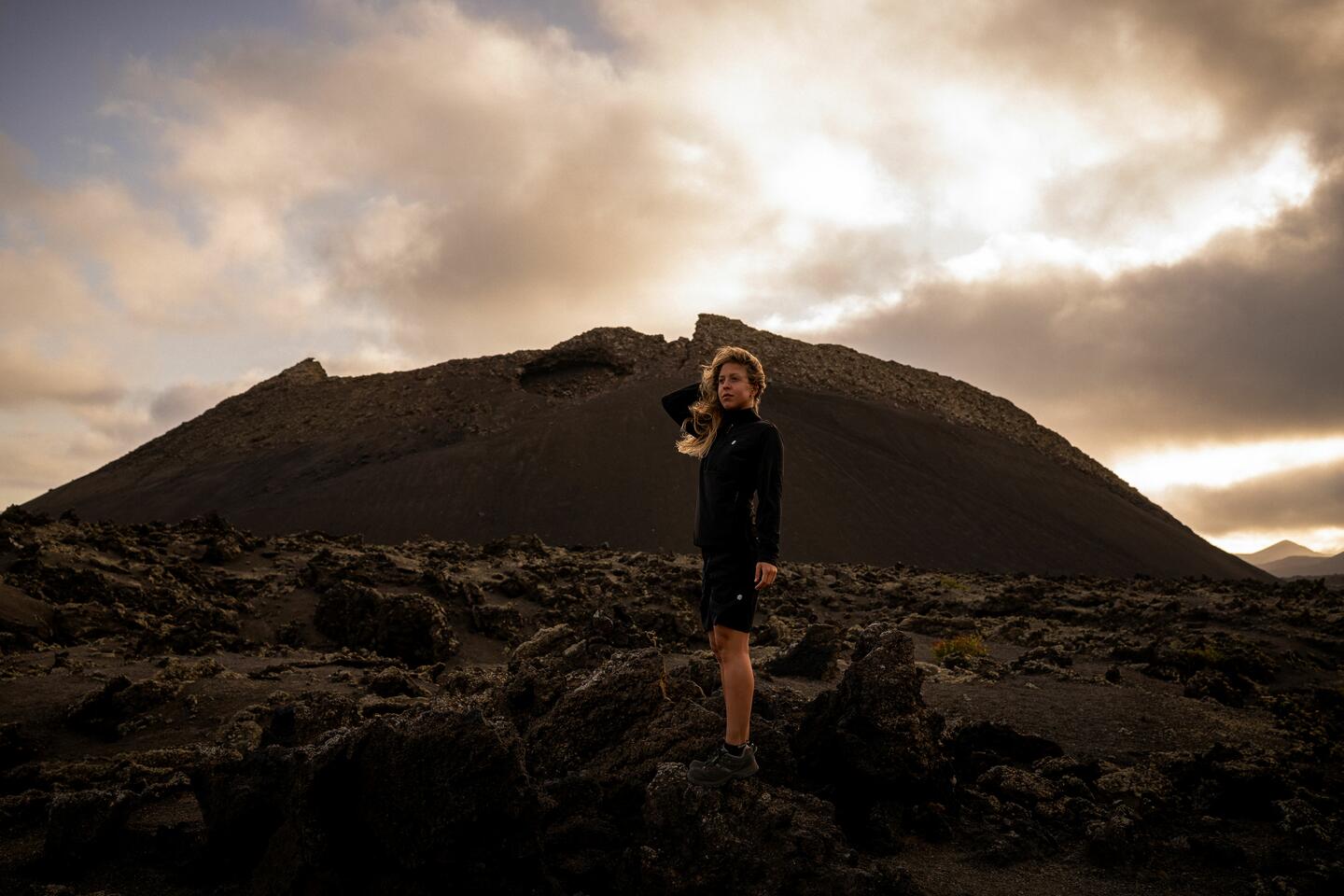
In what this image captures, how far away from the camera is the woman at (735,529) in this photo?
11.2 ft

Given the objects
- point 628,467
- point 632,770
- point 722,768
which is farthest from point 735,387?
point 628,467

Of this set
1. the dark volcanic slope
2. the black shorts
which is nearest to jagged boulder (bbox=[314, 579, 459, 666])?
the black shorts

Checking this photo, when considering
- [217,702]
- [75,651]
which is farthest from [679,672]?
[75,651]

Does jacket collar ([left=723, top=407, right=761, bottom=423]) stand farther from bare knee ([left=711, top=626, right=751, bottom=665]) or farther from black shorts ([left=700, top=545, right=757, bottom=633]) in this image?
bare knee ([left=711, top=626, right=751, bottom=665])

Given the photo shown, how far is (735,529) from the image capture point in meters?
3.61

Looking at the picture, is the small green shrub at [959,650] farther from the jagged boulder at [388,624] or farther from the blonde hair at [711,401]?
the blonde hair at [711,401]

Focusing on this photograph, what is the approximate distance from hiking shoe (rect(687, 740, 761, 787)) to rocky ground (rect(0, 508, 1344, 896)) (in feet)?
0.20

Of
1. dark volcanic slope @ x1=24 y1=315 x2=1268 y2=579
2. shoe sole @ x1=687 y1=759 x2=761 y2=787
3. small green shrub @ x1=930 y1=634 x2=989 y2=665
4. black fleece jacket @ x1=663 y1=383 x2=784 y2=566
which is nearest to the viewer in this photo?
shoe sole @ x1=687 y1=759 x2=761 y2=787

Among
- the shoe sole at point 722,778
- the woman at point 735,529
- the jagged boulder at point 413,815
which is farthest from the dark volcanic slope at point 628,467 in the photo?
the jagged boulder at point 413,815

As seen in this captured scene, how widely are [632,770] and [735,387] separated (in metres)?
1.86

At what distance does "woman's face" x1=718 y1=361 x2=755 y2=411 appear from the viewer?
3.88 meters

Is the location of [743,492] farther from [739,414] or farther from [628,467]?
[628,467]

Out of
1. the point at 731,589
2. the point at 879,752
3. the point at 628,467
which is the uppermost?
the point at 628,467

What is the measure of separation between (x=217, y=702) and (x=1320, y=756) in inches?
321
